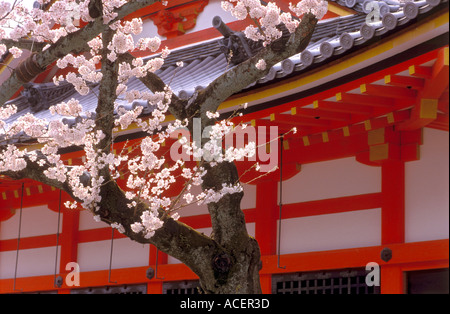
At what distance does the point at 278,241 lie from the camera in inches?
358

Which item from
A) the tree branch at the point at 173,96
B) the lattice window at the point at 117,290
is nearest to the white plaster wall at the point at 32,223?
the lattice window at the point at 117,290

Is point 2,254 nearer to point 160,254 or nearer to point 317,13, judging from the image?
point 160,254

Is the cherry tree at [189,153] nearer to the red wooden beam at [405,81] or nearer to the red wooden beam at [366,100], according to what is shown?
the red wooden beam at [405,81]

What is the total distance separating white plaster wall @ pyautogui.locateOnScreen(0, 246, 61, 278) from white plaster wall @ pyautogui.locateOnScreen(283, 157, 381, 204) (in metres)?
4.83

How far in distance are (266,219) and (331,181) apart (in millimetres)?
1043

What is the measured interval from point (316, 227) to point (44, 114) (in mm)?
5220

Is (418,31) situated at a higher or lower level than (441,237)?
higher

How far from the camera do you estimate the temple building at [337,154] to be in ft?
21.3

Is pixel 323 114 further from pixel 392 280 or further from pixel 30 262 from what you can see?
pixel 30 262

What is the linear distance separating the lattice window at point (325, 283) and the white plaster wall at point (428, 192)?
77cm

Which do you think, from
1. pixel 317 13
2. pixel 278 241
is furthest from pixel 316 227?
pixel 317 13

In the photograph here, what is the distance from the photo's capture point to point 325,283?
848 cm

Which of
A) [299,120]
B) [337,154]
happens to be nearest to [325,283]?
[337,154]

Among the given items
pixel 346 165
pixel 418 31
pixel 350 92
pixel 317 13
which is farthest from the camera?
pixel 346 165
